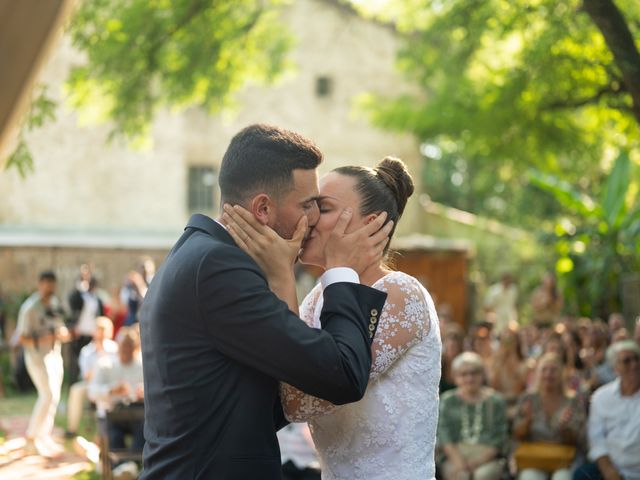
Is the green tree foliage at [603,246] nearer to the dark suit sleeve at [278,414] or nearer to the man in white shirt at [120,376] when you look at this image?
the man in white shirt at [120,376]

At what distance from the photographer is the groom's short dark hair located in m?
2.97

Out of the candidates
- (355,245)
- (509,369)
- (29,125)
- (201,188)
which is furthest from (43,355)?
Answer: (201,188)

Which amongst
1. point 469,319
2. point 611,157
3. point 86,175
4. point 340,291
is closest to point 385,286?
point 340,291

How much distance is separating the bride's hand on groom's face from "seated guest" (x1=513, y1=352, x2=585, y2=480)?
6456 mm

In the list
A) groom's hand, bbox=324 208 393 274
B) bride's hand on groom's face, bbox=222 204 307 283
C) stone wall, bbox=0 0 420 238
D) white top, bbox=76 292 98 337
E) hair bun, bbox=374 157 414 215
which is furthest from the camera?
stone wall, bbox=0 0 420 238

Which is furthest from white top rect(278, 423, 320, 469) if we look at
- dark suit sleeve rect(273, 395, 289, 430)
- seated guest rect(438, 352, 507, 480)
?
dark suit sleeve rect(273, 395, 289, 430)

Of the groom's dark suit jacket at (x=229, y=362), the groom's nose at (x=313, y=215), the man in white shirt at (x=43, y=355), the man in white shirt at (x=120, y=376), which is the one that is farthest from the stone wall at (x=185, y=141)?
the groom's dark suit jacket at (x=229, y=362)

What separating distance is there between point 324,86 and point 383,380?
99.4ft

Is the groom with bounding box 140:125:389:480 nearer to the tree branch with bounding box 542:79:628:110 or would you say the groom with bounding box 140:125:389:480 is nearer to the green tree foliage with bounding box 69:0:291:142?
the tree branch with bounding box 542:79:628:110

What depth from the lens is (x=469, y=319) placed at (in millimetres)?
27062

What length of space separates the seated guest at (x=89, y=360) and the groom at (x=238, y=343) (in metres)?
10.6

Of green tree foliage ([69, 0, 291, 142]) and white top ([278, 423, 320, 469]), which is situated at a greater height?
green tree foliage ([69, 0, 291, 142])

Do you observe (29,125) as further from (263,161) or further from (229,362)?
(229,362)

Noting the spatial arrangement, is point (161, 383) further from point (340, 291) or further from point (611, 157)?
point (611, 157)
